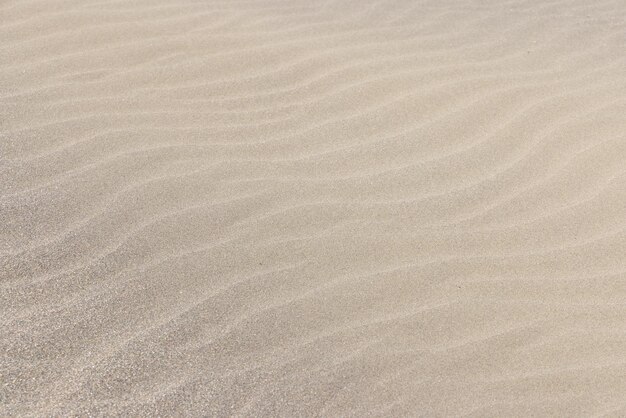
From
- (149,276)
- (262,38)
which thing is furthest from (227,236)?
(262,38)

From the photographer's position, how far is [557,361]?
2686mm

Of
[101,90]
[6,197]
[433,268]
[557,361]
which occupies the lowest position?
[557,361]

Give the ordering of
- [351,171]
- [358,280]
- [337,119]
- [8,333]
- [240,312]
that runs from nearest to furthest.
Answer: [8,333]
[240,312]
[358,280]
[351,171]
[337,119]

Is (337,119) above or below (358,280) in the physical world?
above

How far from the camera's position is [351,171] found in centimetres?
347

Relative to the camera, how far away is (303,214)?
3.20m

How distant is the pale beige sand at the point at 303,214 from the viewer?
100 inches

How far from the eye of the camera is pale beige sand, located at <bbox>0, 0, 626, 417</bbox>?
100 inches

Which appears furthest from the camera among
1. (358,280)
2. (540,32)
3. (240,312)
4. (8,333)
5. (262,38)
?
(540,32)

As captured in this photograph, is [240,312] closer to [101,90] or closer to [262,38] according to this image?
[101,90]

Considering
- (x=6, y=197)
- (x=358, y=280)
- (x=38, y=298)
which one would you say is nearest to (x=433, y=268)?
(x=358, y=280)

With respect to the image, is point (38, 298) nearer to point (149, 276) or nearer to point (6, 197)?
point (149, 276)

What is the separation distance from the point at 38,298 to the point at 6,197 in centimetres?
59

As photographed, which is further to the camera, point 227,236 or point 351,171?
point 351,171
